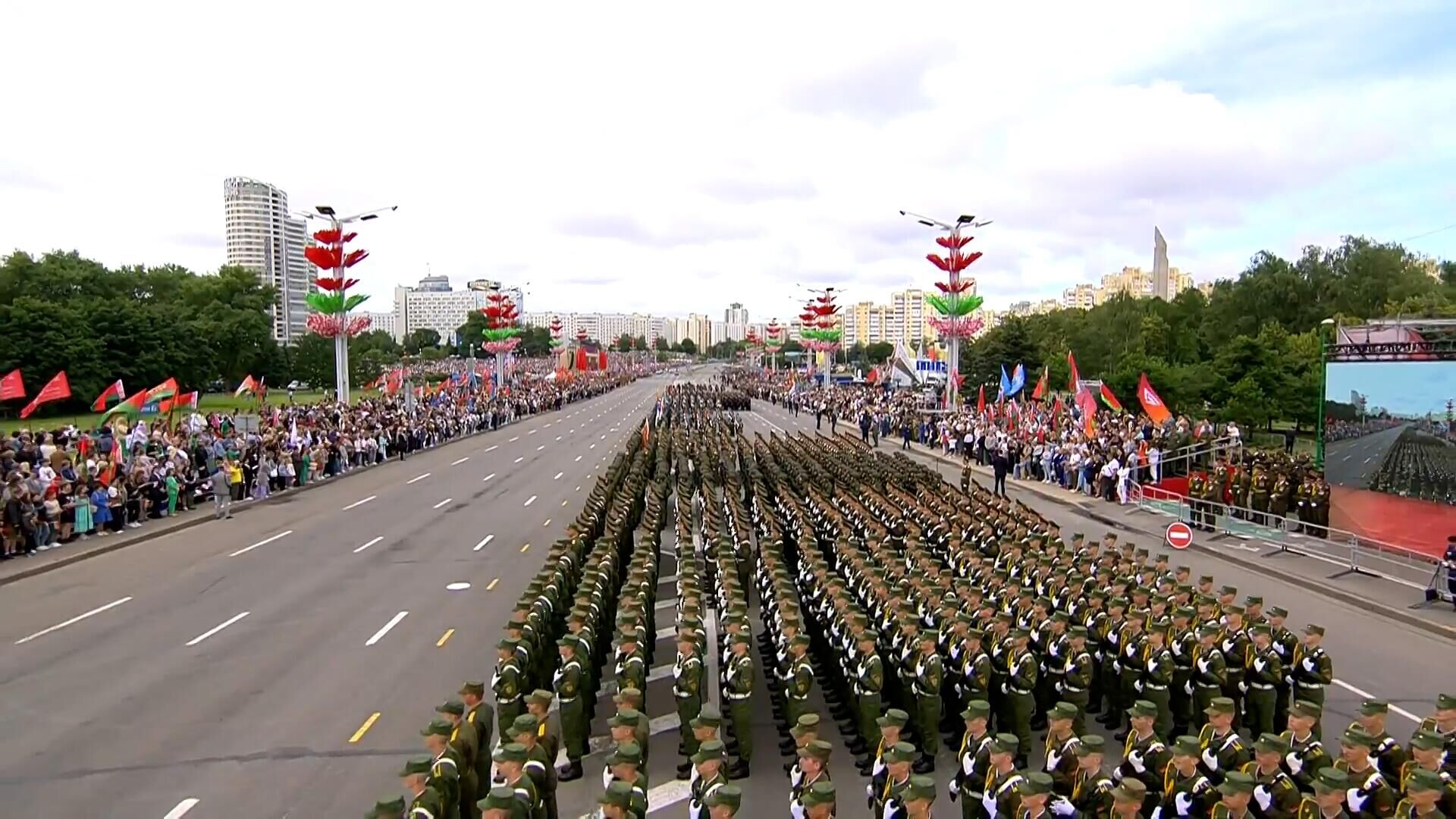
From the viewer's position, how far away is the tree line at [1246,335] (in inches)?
1577

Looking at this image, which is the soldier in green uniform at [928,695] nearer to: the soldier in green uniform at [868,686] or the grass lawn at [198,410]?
the soldier in green uniform at [868,686]

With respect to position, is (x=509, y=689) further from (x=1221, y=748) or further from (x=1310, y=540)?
(x=1310, y=540)

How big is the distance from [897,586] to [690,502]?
7.32 meters

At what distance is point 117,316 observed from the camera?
196ft

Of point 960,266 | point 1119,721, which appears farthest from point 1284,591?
point 960,266

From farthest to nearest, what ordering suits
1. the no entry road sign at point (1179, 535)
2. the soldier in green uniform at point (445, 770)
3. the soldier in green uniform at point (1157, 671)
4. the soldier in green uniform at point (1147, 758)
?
the no entry road sign at point (1179, 535) → the soldier in green uniform at point (1157, 671) → the soldier in green uniform at point (1147, 758) → the soldier in green uniform at point (445, 770)

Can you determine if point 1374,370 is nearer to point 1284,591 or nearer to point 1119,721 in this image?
point 1284,591

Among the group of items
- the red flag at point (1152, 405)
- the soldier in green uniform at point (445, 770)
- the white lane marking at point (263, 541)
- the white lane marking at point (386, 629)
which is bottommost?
the white lane marking at point (263, 541)

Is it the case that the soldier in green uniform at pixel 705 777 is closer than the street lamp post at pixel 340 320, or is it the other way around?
the soldier in green uniform at pixel 705 777

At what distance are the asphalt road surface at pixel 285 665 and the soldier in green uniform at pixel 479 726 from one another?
2.83ft

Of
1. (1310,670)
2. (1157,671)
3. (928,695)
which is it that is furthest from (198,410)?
(1310,670)

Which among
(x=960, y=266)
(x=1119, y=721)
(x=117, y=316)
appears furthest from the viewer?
(x=117, y=316)

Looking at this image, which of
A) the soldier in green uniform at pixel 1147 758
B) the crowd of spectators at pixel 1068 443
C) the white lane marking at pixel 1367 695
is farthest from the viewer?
the crowd of spectators at pixel 1068 443

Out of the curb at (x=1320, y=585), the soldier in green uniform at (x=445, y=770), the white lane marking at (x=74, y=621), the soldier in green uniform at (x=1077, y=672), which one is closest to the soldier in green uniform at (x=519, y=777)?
the soldier in green uniform at (x=445, y=770)
